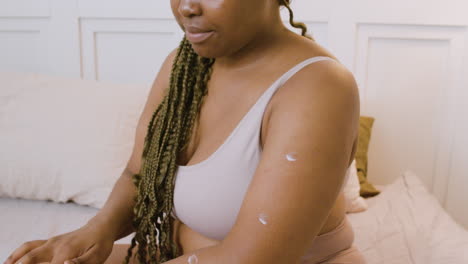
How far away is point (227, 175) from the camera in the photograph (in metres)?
0.85

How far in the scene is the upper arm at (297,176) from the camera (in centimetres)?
74

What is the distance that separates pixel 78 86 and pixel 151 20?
551 millimetres

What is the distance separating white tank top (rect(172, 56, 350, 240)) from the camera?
0.83m

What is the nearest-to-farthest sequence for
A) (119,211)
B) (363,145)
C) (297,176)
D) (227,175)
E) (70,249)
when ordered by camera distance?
(297,176)
(227,175)
(70,249)
(119,211)
(363,145)

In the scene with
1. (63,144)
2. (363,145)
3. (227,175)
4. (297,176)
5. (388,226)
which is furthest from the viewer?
(363,145)

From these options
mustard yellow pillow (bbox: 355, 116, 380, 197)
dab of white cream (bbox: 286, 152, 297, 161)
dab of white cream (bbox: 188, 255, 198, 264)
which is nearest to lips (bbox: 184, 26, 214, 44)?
dab of white cream (bbox: 286, 152, 297, 161)

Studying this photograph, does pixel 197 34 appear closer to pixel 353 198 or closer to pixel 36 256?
pixel 36 256

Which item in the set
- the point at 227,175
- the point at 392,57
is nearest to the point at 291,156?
the point at 227,175

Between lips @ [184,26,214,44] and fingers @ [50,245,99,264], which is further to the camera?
fingers @ [50,245,99,264]

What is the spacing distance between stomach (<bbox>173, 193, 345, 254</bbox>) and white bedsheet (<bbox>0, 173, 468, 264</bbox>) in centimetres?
44

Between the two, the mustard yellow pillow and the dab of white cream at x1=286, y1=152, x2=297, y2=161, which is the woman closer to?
the dab of white cream at x1=286, y1=152, x2=297, y2=161

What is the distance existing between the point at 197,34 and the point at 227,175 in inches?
9.1

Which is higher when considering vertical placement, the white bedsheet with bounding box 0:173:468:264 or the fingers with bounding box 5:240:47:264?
the fingers with bounding box 5:240:47:264

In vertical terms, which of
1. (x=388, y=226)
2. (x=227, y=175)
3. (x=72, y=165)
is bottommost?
(x=388, y=226)
